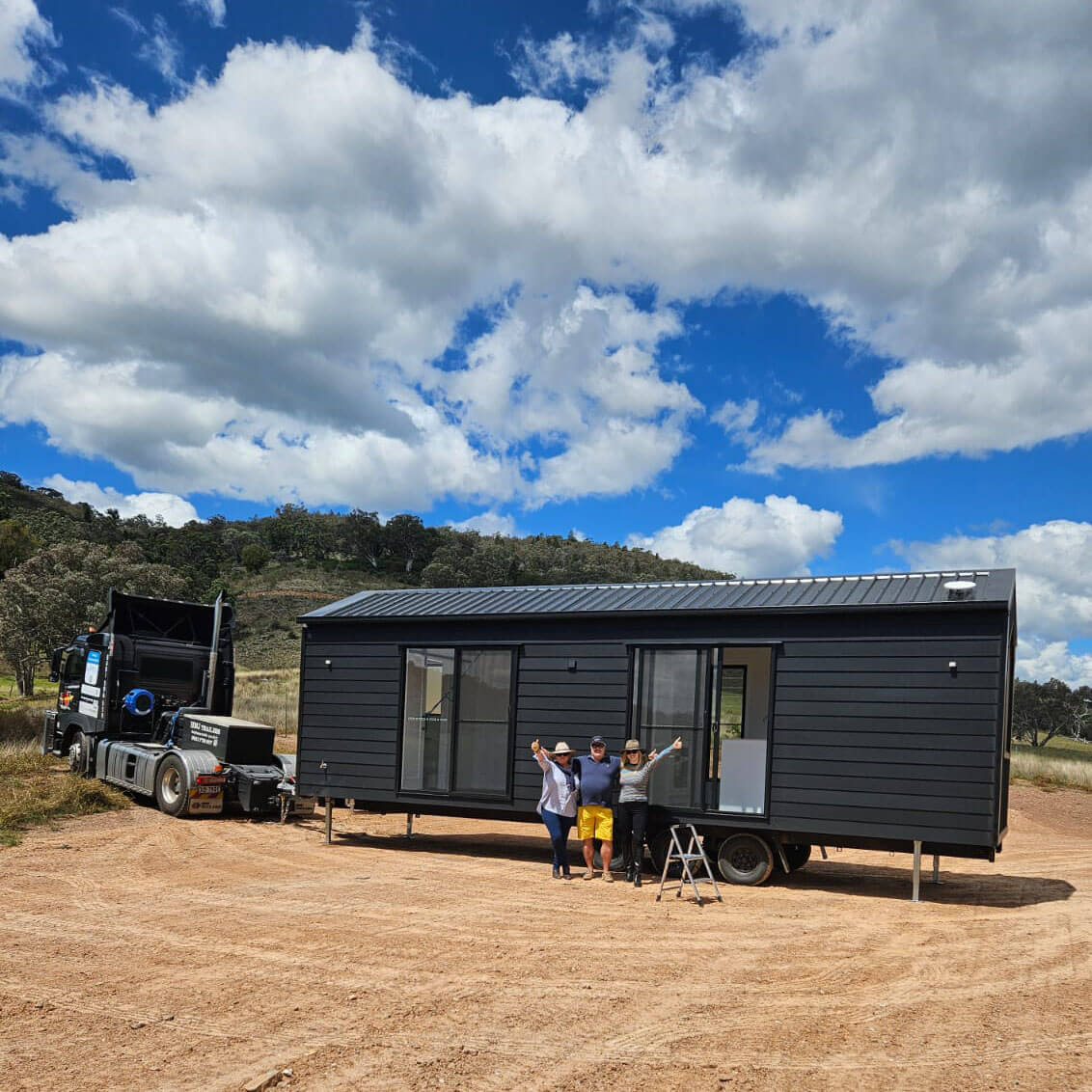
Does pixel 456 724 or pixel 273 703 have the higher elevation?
pixel 456 724

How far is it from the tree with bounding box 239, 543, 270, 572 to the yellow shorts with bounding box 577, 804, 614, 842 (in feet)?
198

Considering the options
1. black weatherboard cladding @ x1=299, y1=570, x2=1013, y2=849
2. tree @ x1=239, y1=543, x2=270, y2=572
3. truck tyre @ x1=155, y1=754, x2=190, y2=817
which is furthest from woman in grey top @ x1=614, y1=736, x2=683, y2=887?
tree @ x1=239, y1=543, x2=270, y2=572

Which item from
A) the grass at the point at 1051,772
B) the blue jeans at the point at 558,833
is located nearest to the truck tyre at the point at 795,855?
the blue jeans at the point at 558,833

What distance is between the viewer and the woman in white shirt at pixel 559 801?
1105cm

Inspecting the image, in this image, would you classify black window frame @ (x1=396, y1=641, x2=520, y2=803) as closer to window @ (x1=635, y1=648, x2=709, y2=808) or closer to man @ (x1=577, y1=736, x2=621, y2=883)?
man @ (x1=577, y1=736, x2=621, y2=883)

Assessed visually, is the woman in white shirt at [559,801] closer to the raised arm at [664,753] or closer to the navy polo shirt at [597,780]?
the navy polo shirt at [597,780]

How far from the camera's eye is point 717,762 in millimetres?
10930

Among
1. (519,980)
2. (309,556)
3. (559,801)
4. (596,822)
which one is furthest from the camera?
(309,556)

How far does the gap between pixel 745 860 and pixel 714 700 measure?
1.68 m

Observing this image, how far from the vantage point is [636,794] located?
10.8 metres

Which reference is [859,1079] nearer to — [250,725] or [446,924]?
[446,924]

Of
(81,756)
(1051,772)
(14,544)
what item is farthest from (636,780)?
(14,544)

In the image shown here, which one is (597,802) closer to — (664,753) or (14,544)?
(664,753)

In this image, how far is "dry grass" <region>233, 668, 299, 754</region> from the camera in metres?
26.3
